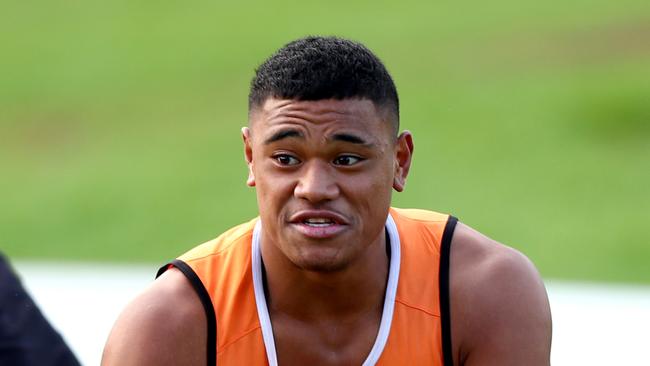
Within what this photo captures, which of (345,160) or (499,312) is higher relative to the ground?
(345,160)

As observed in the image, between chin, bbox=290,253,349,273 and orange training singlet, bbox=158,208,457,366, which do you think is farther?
orange training singlet, bbox=158,208,457,366

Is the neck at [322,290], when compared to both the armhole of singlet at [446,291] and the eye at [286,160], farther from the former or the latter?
the eye at [286,160]

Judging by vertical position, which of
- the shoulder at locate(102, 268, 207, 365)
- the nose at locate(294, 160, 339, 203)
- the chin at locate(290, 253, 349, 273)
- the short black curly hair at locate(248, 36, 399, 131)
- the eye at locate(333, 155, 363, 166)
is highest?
the short black curly hair at locate(248, 36, 399, 131)

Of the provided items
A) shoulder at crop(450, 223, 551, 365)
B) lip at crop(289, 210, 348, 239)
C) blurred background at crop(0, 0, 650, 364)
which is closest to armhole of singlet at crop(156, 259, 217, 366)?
lip at crop(289, 210, 348, 239)

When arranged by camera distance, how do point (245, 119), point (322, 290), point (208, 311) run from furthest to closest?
point (245, 119) → point (322, 290) → point (208, 311)

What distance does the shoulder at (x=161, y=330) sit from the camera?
451cm

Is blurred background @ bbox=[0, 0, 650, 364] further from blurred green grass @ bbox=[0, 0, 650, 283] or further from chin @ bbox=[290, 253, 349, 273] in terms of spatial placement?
chin @ bbox=[290, 253, 349, 273]

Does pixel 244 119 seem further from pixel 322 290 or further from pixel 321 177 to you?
pixel 321 177

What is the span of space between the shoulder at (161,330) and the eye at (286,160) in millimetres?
528

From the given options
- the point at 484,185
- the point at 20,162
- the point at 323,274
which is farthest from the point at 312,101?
the point at 20,162

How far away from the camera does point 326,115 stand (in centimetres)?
447

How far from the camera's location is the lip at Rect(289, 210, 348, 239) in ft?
14.5

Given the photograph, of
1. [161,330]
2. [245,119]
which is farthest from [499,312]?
[245,119]

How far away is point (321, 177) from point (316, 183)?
31mm
